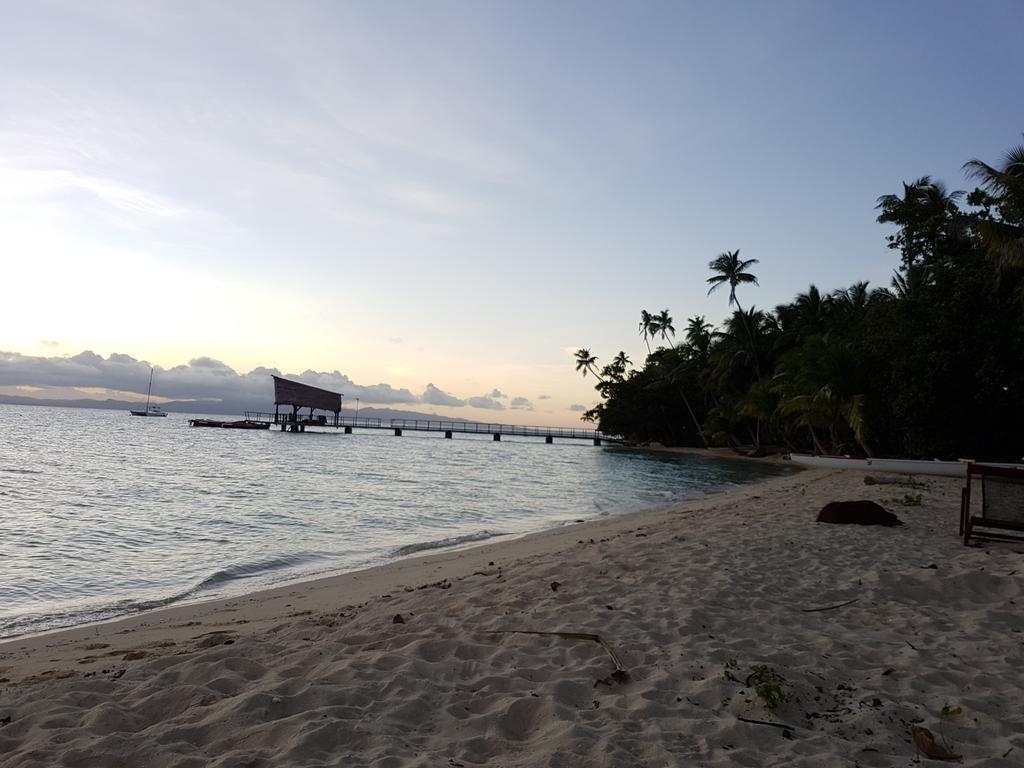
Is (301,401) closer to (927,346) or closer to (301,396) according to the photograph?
(301,396)

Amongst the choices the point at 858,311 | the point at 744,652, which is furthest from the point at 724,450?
the point at 744,652

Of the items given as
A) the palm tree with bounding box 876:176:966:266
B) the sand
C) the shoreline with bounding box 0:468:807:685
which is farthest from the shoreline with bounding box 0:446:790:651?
the palm tree with bounding box 876:176:966:266

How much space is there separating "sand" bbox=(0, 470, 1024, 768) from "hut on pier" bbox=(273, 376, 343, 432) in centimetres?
6583

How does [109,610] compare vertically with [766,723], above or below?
below

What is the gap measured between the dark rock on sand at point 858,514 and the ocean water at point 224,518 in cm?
658

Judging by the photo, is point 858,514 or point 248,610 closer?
point 248,610

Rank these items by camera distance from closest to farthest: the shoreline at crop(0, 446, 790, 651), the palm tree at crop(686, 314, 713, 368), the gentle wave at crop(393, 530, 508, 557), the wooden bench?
the shoreline at crop(0, 446, 790, 651) → the wooden bench → the gentle wave at crop(393, 530, 508, 557) → the palm tree at crop(686, 314, 713, 368)

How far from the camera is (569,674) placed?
3.77 meters

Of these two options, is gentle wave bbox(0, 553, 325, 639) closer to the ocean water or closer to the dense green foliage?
the ocean water

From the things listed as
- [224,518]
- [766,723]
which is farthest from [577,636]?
[224,518]

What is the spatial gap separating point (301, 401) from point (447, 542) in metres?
61.8

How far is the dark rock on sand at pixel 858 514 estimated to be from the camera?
9.08 meters

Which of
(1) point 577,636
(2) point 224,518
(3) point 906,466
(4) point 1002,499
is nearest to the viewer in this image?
(1) point 577,636

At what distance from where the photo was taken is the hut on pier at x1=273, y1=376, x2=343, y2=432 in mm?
69312
